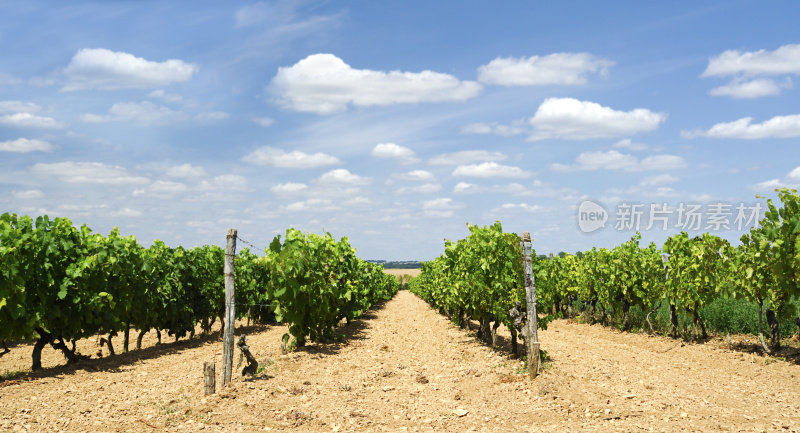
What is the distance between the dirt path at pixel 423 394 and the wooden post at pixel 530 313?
35 cm

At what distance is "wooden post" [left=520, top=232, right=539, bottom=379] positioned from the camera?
9.94 meters

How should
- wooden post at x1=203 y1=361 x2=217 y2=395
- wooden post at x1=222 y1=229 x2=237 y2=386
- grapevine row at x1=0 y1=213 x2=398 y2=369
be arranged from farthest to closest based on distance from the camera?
grapevine row at x1=0 y1=213 x2=398 y2=369 → wooden post at x1=222 y1=229 x2=237 y2=386 → wooden post at x1=203 y1=361 x2=217 y2=395

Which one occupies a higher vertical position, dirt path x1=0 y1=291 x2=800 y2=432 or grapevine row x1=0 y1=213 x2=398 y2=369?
grapevine row x1=0 y1=213 x2=398 y2=369

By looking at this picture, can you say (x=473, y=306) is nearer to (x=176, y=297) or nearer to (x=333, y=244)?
(x=333, y=244)

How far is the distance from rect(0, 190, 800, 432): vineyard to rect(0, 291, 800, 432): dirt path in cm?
5

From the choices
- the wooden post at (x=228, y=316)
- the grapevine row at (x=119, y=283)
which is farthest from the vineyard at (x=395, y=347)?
the wooden post at (x=228, y=316)

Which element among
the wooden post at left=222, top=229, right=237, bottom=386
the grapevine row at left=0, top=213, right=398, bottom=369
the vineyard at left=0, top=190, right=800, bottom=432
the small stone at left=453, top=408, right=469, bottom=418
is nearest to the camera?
the vineyard at left=0, top=190, right=800, bottom=432

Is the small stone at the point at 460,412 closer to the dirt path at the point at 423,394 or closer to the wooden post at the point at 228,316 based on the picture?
the dirt path at the point at 423,394

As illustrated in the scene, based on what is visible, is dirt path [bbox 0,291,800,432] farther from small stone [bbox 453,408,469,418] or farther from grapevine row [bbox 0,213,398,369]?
grapevine row [bbox 0,213,398,369]

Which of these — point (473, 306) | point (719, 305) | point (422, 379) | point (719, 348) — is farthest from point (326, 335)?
point (719, 305)

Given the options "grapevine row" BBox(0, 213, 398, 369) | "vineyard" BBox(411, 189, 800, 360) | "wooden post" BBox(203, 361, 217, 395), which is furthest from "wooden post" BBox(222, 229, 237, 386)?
"vineyard" BBox(411, 189, 800, 360)

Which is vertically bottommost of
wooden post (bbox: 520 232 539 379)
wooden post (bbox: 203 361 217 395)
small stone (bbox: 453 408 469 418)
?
small stone (bbox: 453 408 469 418)

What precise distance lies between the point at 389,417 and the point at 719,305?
15.1 metres

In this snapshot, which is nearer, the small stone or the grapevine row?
the small stone
